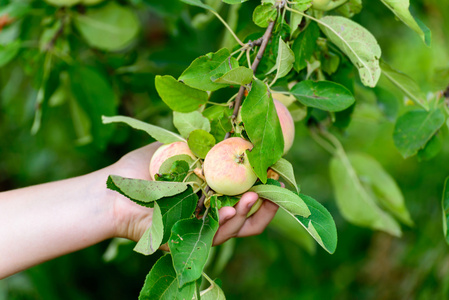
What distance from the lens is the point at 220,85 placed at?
1.68ft

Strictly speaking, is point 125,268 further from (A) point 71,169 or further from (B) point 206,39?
(B) point 206,39

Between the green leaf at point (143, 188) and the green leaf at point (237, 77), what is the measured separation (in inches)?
4.6

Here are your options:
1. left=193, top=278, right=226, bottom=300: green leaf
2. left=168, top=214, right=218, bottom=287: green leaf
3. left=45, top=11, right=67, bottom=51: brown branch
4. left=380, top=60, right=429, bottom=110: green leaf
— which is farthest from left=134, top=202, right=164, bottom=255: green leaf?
left=45, top=11, right=67, bottom=51: brown branch

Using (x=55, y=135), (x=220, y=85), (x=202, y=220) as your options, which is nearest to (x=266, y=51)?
(x=220, y=85)

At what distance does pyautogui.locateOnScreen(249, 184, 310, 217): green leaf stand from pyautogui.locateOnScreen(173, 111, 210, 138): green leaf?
0.10 metres

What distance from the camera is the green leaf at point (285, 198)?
486 mm

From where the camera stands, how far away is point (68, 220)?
72cm

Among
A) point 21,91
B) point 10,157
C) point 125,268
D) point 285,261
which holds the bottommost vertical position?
point 125,268

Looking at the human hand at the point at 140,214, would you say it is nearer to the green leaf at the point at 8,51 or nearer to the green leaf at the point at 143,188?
the green leaf at the point at 143,188

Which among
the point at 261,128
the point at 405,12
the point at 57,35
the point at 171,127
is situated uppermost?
the point at 405,12

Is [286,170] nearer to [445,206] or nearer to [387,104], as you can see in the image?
[445,206]

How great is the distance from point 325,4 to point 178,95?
20cm

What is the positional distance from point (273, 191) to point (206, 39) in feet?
2.90

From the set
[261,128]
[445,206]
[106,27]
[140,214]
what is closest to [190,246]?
[261,128]
